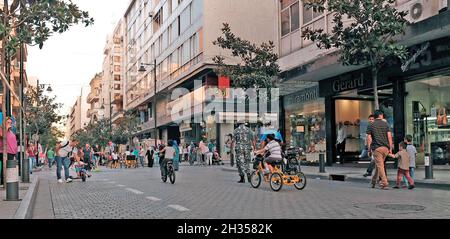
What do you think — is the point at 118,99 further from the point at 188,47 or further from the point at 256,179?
the point at 256,179

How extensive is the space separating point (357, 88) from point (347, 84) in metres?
0.77

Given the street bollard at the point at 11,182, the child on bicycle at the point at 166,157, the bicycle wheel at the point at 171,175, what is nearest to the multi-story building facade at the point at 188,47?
the child on bicycle at the point at 166,157

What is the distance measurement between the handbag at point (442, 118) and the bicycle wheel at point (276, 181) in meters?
9.38

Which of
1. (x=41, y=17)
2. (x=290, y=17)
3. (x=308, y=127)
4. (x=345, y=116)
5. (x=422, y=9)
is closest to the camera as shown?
(x=41, y=17)

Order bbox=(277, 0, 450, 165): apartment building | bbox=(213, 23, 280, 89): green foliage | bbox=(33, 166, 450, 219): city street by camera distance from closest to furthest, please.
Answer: bbox=(33, 166, 450, 219): city street, bbox=(277, 0, 450, 165): apartment building, bbox=(213, 23, 280, 89): green foliage

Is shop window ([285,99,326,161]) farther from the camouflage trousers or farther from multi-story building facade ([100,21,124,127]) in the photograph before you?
multi-story building facade ([100,21,124,127])

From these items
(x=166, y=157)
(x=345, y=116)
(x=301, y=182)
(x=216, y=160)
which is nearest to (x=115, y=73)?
(x=216, y=160)

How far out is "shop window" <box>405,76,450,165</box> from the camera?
18.6 m

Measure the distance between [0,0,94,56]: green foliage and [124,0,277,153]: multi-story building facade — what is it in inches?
715

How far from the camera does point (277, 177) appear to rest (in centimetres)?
1222

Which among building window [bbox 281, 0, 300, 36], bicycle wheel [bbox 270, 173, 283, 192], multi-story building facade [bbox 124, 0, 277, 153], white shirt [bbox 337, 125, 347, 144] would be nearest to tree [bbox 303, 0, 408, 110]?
bicycle wheel [bbox 270, 173, 283, 192]

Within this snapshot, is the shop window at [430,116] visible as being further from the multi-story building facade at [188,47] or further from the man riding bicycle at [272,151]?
the multi-story building facade at [188,47]

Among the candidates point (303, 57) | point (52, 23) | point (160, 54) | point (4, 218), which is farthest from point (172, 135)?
point (4, 218)
